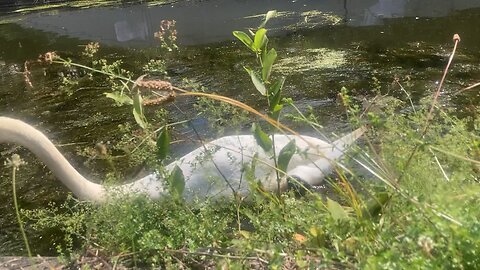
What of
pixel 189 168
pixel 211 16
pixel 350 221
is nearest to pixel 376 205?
pixel 350 221

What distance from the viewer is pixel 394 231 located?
4.69 feet

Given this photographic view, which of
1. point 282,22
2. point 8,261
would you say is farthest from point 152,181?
point 282,22

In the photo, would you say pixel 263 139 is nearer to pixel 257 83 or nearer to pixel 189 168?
pixel 257 83

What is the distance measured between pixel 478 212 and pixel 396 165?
0.49 meters

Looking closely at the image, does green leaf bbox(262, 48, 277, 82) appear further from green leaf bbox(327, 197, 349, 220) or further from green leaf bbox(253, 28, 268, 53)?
green leaf bbox(327, 197, 349, 220)

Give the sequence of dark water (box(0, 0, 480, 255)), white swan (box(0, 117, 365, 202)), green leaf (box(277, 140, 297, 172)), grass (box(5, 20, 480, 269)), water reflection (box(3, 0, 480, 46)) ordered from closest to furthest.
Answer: grass (box(5, 20, 480, 269)) < green leaf (box(277, 140, 297, 172)) < white swan (box(0, 117, 365, 202)) < dark water (box(0, 0, 480, 255)) < water reflection (box(3, 0, 480, 46))

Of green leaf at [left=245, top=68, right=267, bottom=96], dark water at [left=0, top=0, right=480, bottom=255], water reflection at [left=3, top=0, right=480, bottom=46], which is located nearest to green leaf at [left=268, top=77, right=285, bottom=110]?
green leaf at [left=245, top=68, right=267, bottom=96]

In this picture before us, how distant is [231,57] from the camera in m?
6.28

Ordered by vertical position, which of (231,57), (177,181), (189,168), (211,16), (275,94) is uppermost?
(275,94)

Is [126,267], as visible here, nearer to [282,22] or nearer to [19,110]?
[19,110]

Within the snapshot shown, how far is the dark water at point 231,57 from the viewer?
4285 mm

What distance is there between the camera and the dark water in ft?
14.1

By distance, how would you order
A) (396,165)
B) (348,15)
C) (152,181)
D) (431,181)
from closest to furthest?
(431,181)
(396,165)
(152,181)
(348,15)

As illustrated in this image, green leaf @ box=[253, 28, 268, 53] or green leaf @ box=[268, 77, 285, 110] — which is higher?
green leaf @ box=[253, 28, 268, 53]
